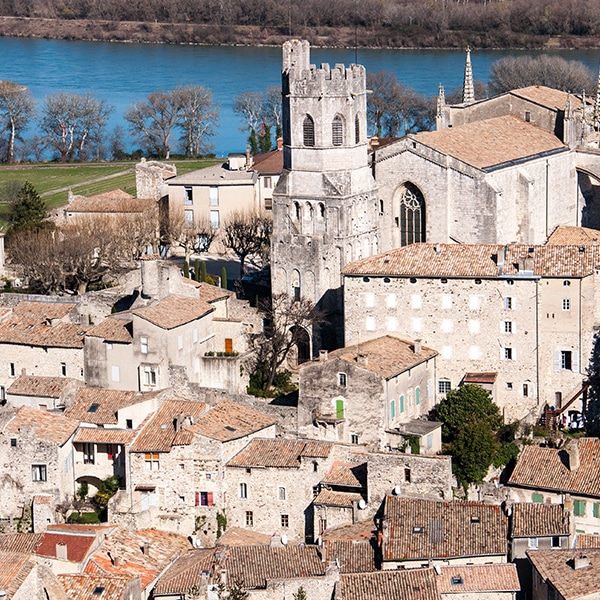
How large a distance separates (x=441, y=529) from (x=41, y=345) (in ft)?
53.8

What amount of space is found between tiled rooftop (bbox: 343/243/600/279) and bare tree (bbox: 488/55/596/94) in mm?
60165

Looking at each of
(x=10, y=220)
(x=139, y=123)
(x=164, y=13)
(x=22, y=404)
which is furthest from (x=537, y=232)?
(x=164, y=13)

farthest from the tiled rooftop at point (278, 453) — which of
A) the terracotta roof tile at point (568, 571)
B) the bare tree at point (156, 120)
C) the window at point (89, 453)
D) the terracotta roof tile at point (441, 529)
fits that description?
the bare tree at point (156, 120)

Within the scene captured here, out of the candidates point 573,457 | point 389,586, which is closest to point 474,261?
point 573,457

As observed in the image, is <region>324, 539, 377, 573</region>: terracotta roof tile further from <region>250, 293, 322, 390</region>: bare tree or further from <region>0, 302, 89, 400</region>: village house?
<region>0, 302, 89, 400</region>: village house

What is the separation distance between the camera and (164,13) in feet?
652

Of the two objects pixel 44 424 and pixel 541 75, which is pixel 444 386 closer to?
pixel 44 424

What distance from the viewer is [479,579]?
147 feet

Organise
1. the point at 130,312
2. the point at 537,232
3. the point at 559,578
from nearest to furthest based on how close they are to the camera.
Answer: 1. the point at 559,578
2. the point at 130,312
3. the point at 537,232

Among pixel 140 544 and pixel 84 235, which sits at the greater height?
pixel 84 235

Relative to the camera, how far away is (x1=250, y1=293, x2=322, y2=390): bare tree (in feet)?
187

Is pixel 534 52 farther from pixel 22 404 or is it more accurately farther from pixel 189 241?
pixel 22 404

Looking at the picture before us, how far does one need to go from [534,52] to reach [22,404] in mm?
118116

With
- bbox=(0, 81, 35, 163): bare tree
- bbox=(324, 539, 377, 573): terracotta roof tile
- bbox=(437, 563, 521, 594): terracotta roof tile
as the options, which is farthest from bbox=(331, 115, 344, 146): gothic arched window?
bbox=(0, 81, 35, 163): bare tree
